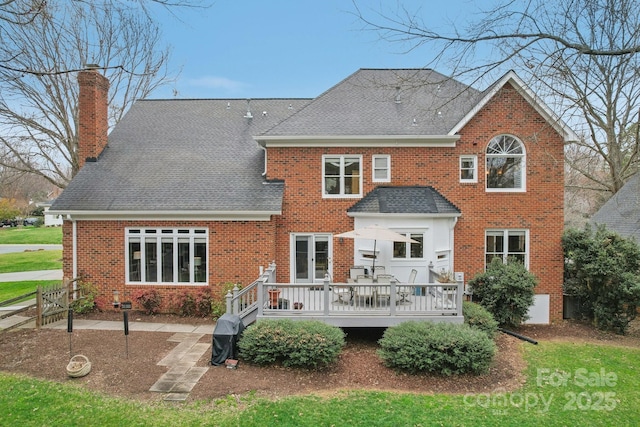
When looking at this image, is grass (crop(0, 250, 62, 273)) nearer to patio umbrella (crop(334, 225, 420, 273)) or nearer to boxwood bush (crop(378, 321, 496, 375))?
patio umbrella (crop(334, 225, 420, 273))

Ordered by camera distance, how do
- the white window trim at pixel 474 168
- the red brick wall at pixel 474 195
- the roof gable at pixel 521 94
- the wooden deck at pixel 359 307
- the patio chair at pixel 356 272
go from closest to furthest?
the wooden deck at pixel 359 307
the patio chair at pixel 356 272
the roof gable at pixel 521 94
the red brick wall at pixel 474 195
the white window trim at pixel 474 168

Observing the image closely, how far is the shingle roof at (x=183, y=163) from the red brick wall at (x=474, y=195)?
4.15ft

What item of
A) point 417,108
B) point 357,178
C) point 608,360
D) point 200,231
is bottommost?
point 608,360

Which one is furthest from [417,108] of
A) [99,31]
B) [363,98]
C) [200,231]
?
[99,31]

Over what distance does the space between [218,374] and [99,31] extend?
66.7 ft

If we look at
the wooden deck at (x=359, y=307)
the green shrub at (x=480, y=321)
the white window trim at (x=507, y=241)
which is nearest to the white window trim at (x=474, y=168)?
the white window trim at (x=507, y=241)

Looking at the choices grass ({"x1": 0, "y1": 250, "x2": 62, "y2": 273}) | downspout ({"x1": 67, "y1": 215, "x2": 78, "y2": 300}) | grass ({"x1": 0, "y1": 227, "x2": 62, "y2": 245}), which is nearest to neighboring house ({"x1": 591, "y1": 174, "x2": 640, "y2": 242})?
downspout ({"x1": 67, "y1": 215, "x2": 78, "y2": 300})

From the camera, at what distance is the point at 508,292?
11242 millimetres

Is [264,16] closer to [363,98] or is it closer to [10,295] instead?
[363,98]

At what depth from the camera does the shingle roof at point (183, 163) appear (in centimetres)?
1201

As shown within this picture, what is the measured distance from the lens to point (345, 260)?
12578 mm

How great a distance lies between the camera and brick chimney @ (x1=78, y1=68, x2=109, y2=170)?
13.4 metres

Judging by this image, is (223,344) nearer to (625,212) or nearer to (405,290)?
(405,290)

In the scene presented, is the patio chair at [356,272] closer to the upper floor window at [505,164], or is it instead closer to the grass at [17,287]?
the upper floor window at [505,164]
